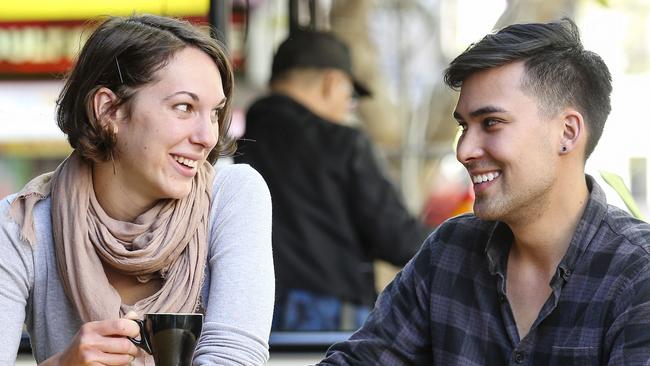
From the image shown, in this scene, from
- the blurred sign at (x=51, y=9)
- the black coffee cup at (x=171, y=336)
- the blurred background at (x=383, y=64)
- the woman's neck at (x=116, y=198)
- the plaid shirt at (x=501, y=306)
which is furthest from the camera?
the blurred sign at (x=51, y=9)

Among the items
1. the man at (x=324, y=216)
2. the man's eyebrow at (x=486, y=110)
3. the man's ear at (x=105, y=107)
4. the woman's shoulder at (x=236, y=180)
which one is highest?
the man's eyebrow at (x=486, y=110)

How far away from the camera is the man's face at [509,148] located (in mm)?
2283

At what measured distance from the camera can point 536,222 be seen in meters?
2.31

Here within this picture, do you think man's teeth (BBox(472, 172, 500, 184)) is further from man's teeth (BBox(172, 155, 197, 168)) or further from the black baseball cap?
the black baseball cap

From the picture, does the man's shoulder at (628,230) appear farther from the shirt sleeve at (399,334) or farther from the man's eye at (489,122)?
the shirt sleeve at (399,334)

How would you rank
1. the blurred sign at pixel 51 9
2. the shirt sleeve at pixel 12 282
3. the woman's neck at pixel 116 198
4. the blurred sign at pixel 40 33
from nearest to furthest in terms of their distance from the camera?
the shirt sleeve at pixel 12 282, the woman's neck at pixel 116 198, the blurred sign at pixel 51 9, the blurred sign at pixel 40 33

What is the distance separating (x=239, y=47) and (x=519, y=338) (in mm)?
3720

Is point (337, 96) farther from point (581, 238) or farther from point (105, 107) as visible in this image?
point (581, 238)

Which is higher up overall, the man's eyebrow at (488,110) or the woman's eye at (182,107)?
the man's eyebrow at (488,110)

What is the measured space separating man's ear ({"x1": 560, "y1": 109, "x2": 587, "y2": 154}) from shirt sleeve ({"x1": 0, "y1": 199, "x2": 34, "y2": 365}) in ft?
3.63

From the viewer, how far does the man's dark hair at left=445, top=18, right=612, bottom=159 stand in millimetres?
2311

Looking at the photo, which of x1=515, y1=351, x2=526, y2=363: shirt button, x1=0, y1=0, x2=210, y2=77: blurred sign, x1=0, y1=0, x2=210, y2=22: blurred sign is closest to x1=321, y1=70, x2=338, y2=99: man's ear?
x1=0, y1=0, x2=210, y2=22: blurred sign

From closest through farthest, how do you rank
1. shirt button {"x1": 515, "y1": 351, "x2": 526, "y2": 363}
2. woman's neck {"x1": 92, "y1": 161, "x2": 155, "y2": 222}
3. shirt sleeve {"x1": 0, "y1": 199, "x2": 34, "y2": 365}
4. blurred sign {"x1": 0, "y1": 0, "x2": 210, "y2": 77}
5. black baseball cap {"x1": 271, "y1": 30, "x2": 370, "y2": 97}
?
shirt button {"x1": 515, "y1": 351, "x2": 526, "y2": 363}
shirt sleeve {"x1": 0, "y1": 199, "x2": 34, "y2": 365}
woman's neck {"x1": 92, "y1": 161, "x2": 155, "y2": 222}
black baseball cap {"x1": 271, "y1": 30, "x2": 370, "y2": 97}
blurred sign {"x1": 0, "y1": 0, "x2": 210, "y2": 77}

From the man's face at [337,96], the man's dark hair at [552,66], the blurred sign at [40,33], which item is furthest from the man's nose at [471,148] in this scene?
the blurred sign at [40,33]
